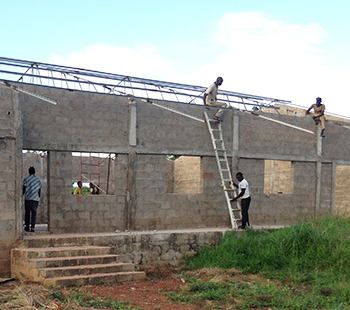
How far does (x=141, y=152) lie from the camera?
11.0 metres

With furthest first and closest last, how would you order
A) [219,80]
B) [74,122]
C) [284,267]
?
[219,80], [74,122], [284,267]

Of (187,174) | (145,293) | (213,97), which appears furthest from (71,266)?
(187,174)

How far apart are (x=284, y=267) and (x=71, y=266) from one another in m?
4.10

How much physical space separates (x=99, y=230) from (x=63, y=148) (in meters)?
2.00

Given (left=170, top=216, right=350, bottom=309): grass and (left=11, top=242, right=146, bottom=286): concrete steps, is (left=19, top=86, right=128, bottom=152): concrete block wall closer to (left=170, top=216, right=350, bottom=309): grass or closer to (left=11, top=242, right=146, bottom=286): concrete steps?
(left=11, top=242, right=146, bottom=286): concrete steps

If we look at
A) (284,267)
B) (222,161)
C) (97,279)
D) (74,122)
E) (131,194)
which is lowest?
(284,267)

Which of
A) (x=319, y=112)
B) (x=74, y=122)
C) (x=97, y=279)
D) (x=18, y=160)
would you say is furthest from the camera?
(x=319, y=112)

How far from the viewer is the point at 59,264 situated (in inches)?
311

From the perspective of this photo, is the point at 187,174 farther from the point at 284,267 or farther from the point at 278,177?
the point at 284,267

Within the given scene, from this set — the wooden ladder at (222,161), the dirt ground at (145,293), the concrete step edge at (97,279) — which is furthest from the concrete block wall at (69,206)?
the wooden ladder at (222,161)

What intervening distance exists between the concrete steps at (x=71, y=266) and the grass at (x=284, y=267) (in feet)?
4.18

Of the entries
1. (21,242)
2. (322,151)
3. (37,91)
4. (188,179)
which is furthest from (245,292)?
(188,179)

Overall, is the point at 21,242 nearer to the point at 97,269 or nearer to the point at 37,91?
the point at 97,269

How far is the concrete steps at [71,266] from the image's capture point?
754cm
